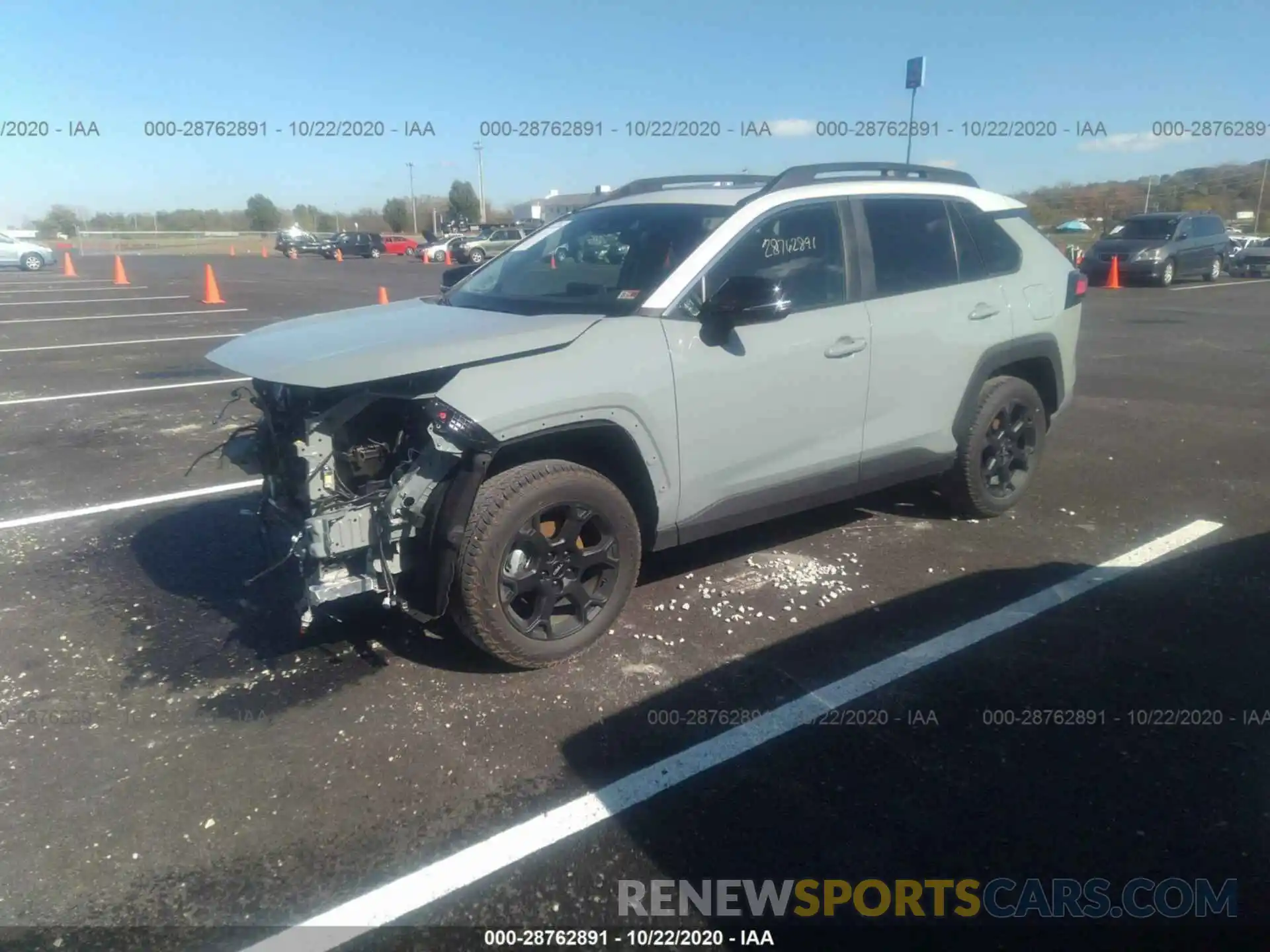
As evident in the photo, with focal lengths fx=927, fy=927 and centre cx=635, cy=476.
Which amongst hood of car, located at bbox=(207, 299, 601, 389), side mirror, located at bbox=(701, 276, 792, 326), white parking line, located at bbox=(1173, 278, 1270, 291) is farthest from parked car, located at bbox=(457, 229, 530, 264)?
side mirror, located at bbox=(701, 276, 792, 326)

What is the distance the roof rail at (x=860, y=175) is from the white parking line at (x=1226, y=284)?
797 inches

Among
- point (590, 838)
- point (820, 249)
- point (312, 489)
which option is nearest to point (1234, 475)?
point (820, 249)

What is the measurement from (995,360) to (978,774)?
2.80 meters

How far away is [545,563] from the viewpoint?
3.75 meters

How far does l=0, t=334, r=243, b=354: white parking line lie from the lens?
12.4 m

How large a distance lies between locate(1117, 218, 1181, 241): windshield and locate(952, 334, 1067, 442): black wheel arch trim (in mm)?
20689

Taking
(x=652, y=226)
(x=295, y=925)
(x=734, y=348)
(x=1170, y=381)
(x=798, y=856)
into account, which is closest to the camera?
(x=295, y=925)

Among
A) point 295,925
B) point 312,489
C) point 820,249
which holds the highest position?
point 820,249

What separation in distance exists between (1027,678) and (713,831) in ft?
5.31

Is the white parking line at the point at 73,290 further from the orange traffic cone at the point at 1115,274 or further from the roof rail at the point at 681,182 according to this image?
the orange traffic cone at the point at 1115,274

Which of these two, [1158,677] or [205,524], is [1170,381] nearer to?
[1158,677]

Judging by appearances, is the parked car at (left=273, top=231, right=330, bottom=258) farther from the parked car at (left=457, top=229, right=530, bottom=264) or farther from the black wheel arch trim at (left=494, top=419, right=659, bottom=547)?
the black wheel arch trim at (left=494, top=419, right=659, bottom=547)

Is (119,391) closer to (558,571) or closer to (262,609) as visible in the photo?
(262,609)

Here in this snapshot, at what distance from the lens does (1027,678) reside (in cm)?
373
